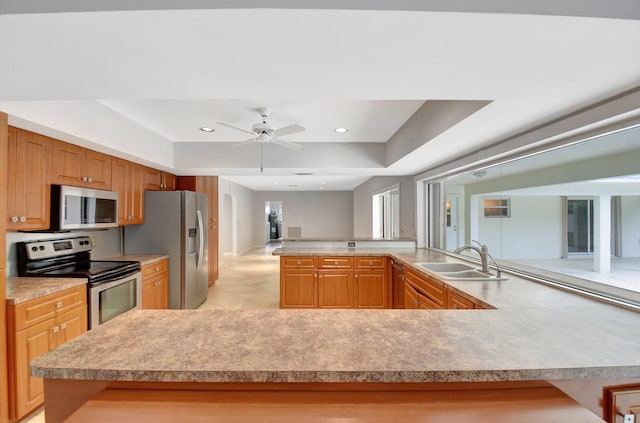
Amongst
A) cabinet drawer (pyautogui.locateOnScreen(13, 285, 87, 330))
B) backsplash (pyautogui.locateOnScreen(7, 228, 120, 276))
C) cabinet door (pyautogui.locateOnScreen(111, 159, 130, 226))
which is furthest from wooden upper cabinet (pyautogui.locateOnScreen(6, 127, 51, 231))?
cabinet door (pyautogui.locateOnScreen(111, 159, 130, 226))

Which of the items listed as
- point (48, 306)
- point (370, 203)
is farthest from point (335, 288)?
point (370, 203)

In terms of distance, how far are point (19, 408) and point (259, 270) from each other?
4.96 meters

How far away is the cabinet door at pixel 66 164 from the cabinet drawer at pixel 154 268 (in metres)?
1.15

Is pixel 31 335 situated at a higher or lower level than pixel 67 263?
lower

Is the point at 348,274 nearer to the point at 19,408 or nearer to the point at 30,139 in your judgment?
the point at 19,408

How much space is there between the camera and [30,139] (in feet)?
7.38

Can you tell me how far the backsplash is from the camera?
2.41m

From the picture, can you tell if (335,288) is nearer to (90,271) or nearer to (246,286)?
(246,286)

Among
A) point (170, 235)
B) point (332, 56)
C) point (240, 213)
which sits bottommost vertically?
point (170, 235)

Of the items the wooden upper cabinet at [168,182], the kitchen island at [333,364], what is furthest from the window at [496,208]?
the wooden upper cabinet at [168,182]

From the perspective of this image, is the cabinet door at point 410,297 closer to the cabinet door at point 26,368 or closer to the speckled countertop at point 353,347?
the speckled countertop at point 353,347

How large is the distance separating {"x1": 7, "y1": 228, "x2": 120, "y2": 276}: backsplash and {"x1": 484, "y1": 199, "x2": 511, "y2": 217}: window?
14.3 ft

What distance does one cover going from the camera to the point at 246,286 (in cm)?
542

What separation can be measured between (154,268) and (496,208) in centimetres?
396
